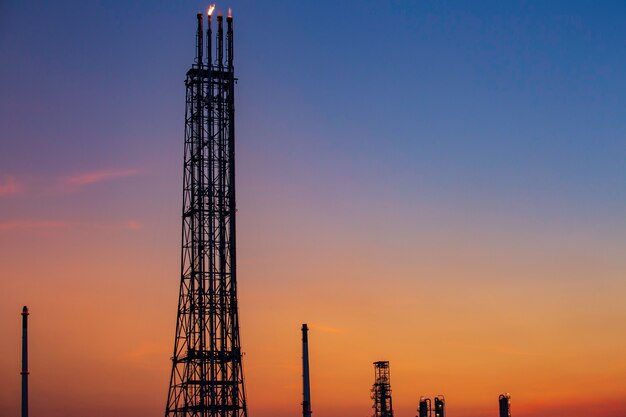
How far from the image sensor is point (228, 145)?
72.9 metres

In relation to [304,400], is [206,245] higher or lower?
higher

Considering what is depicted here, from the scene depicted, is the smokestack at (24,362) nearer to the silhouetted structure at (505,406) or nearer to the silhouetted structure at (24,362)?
the silhouetted structure at (24,362)

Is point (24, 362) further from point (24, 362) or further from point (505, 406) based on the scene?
point (505, 406)

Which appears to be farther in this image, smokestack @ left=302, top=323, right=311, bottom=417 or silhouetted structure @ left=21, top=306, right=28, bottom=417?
smokestack @ left=302, top=323, right=311, bottom=417

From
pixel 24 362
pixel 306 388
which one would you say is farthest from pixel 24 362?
pixel 306 388

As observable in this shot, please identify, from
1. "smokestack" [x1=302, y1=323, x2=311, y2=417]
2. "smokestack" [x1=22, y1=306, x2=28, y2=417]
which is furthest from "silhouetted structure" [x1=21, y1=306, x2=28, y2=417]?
"smokestack" [x1=302, y1=323, x2=311, y2=417]

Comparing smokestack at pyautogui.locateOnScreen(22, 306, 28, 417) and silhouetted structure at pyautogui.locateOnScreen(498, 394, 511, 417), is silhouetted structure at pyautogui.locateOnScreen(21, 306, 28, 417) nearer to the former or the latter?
smokestack at pyautogui.locateOnScreen(22, 306, 28, 417)

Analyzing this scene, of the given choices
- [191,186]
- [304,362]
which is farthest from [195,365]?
[191,186]

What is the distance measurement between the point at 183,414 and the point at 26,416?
10751mm

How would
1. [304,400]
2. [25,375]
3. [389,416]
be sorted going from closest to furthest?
[25,375] → [304,400] → [389,416]

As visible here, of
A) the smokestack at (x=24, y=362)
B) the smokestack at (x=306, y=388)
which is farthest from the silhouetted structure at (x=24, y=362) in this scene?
the smokestack at (x=306, y=388)

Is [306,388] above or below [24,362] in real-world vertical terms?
below

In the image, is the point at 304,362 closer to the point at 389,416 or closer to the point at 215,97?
the point at 215,97

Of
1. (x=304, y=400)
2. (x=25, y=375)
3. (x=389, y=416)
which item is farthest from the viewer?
(x=389, y=416)
